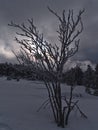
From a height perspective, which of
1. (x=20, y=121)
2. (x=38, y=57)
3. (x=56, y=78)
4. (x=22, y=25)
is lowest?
(x=20, y=121)

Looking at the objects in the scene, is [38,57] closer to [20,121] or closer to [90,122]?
[20,121]

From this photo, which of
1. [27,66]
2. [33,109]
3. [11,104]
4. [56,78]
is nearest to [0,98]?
[11,104]

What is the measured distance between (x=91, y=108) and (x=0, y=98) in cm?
345

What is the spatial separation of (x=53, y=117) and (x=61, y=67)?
1675 millimetres

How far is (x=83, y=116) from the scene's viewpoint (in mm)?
10070

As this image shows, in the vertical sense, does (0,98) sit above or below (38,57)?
below

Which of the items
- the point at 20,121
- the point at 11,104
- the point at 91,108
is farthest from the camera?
the point at 91,108

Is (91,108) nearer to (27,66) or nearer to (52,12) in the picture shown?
(27,66)

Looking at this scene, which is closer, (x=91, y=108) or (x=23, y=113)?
(x=23, y=113)

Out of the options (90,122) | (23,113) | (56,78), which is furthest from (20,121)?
(90,122)

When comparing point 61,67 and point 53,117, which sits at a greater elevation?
point 61,67

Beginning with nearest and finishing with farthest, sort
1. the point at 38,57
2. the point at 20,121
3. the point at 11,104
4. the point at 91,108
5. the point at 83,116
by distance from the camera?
the point at 20,121 → the point at 38,57 → the point at 83,116 → the point at 11,104 → the point at 91,108

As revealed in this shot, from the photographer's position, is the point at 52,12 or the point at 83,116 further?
the point at 83,116

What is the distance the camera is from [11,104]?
10719 mm
